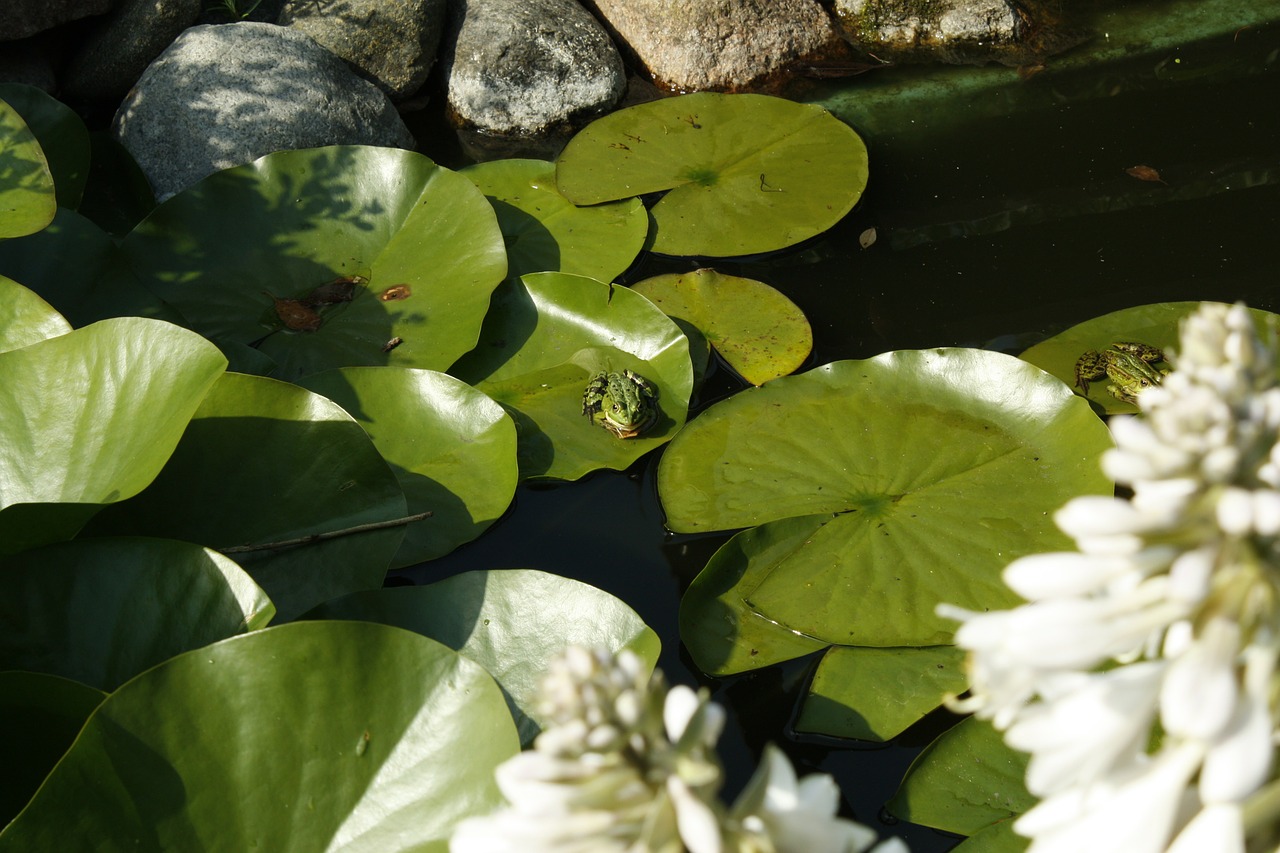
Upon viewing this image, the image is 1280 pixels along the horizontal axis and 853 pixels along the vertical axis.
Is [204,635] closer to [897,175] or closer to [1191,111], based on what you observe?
[897,175]

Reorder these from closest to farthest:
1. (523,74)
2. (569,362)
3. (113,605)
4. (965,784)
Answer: (113,605) < (965,784) < (569,362) < (523,74)

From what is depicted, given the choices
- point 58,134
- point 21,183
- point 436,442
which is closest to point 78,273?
point 21,183

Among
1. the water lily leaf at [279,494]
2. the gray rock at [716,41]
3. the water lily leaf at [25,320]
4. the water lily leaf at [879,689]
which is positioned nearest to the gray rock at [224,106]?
the water lily leaf at [25,320]

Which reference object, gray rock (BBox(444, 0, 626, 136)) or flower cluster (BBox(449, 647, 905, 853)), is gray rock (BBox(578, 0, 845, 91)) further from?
flower cluster (BBox(449, 647, 905, 853))

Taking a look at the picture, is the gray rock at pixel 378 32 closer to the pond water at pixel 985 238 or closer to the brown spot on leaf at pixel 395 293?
the pond water at pixel 985 238

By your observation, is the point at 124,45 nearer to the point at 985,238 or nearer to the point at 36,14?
the point at 36,14

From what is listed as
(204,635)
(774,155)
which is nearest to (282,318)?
(204,635)
